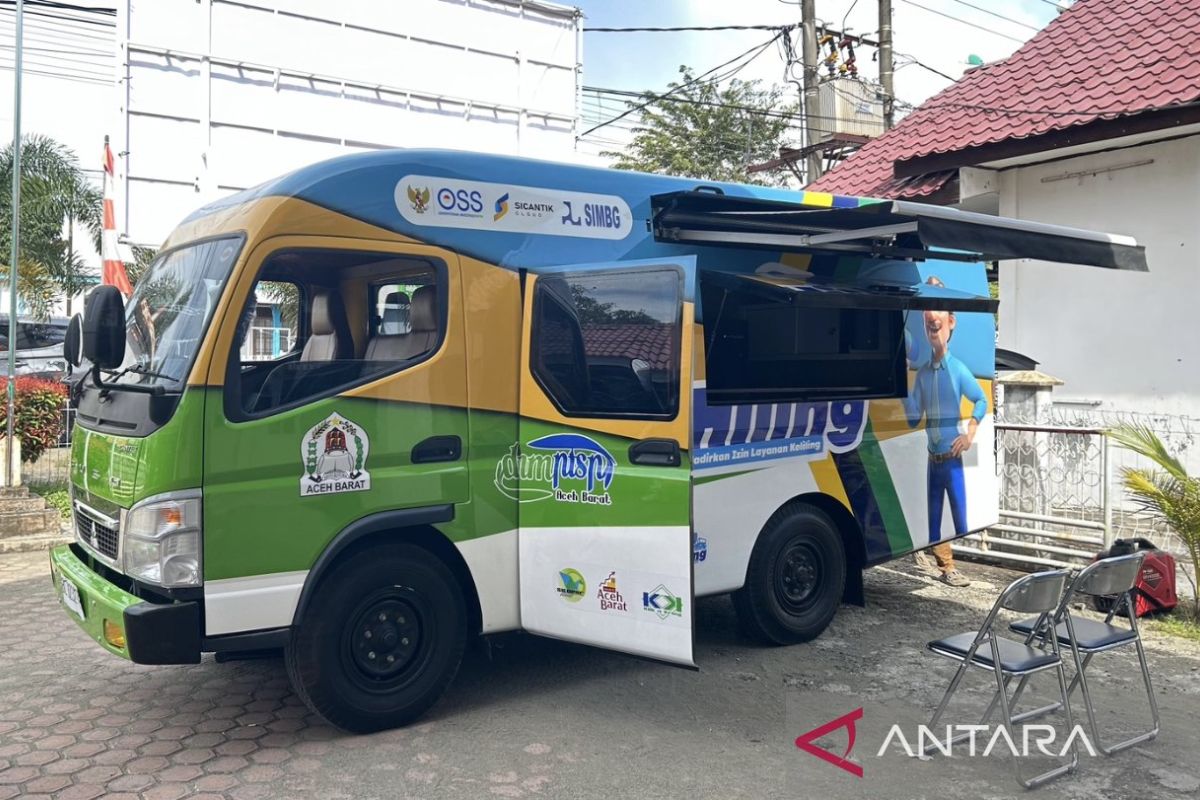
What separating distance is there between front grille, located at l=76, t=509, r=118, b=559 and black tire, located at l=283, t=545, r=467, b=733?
3.07ft

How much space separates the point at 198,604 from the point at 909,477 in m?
4.47

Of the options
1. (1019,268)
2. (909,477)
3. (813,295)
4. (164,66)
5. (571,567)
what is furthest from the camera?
(164,66)

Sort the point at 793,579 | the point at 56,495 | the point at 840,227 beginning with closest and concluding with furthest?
the point at 840,227 < the point at 793,579 < the point at 56,495

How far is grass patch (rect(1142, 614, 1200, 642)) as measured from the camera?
6.36 m

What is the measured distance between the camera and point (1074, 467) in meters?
7.91

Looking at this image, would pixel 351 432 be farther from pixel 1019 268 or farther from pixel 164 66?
pixel 164 66

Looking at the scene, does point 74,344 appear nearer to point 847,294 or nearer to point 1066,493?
point 847,294

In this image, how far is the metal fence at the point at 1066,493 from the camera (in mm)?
7684

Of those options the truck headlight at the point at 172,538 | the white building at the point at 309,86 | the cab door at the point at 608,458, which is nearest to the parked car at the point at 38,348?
the white building at the point at 309,86

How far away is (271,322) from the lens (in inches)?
201

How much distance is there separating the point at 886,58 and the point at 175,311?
55.5ft

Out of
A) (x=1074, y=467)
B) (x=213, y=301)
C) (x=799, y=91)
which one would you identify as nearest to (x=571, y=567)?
(x=213, y=301)

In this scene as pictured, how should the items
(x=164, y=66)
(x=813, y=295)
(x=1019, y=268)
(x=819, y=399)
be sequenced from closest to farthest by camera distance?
(x=813, y=295) → (x=819, y=399) → (x=1019, y=268) → (x=164, y=66)

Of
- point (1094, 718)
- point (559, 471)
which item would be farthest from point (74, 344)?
point (1094, 718)
